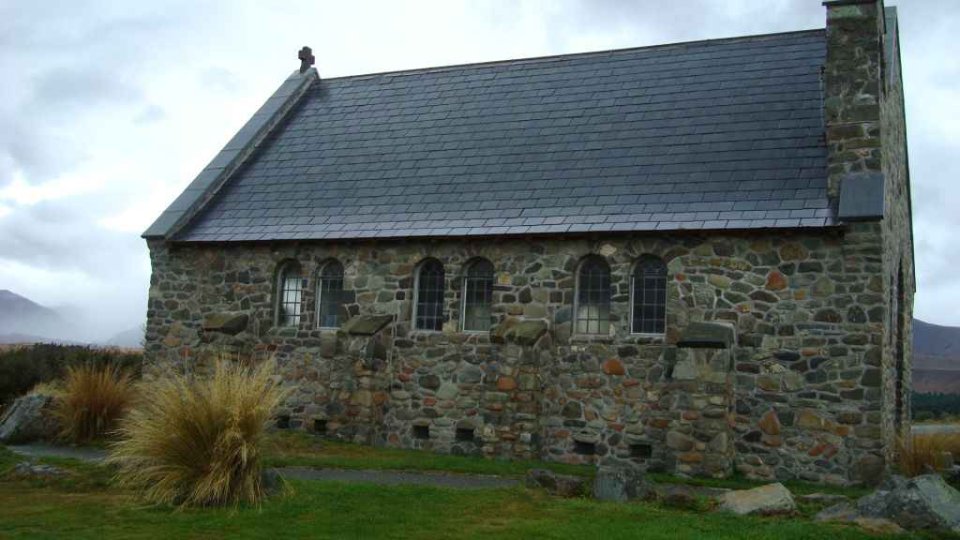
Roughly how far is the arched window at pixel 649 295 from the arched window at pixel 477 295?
3.02 metres

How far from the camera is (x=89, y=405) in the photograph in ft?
57.6

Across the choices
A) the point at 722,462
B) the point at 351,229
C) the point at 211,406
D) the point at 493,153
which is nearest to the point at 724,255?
the point at 722,462

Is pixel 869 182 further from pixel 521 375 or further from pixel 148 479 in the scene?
pixel 148 479

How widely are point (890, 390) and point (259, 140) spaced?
1599 centimetres

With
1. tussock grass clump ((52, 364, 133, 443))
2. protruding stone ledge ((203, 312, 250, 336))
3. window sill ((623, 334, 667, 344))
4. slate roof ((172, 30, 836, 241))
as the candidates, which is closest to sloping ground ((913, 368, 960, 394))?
slate roof ((172, 30, 836, 241))

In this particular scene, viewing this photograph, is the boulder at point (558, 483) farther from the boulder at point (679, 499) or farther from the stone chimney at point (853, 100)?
the stone chimney at point (853, 100)

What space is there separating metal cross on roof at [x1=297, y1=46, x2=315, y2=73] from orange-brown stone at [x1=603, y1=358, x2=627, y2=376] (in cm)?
1375

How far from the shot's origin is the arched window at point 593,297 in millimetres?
17547

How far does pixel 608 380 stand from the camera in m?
17.1

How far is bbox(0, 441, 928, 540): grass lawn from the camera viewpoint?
30.5ft

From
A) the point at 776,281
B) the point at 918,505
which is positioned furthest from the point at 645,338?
the point at 918,505

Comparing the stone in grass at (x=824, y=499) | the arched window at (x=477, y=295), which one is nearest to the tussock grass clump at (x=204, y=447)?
the stone in grass at (x=824, y=499)

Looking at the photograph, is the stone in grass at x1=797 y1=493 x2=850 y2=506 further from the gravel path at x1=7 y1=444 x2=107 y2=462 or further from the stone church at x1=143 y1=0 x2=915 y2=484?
the gravel path at x1=7 y1=444 x2=107 y2=462

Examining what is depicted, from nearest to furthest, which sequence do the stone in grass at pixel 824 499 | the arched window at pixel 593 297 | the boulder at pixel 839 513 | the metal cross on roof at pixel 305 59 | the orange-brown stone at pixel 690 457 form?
the boulder at pixel 839 513 < the stone in grass at pixel 824 499 < the orange-brown stone at pixel 690 457 < the arched window at pixel 593 297 < the metal cross on roof at pixel 305 59
